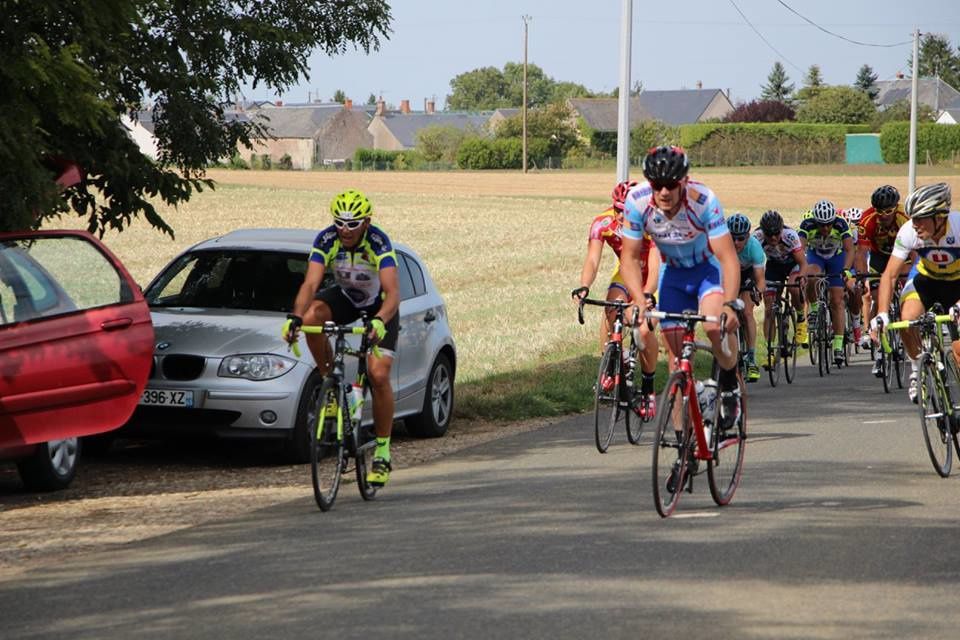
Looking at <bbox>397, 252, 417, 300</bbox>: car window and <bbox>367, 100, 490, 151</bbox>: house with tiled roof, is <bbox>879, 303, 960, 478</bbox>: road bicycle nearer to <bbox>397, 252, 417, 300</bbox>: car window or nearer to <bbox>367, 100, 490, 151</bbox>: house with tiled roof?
<bbox>397, 252, 417, 300</bbox>: car window

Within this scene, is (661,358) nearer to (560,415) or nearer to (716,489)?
(560,415)

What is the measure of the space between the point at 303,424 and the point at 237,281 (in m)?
1.74

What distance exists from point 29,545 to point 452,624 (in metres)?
3.17

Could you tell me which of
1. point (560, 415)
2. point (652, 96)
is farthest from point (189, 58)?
point (652, 96)

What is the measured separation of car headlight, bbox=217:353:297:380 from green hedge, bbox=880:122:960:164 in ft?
330

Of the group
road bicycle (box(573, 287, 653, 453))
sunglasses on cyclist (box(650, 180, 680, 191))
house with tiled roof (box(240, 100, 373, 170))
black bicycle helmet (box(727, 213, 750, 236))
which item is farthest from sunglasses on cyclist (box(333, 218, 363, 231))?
house with tiled roof (box(240, 100, 373, 170))

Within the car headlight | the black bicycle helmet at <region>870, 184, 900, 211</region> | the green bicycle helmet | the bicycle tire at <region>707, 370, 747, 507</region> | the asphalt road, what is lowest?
the asphalt road

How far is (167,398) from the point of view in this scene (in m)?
11.5

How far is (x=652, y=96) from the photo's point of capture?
572 ft

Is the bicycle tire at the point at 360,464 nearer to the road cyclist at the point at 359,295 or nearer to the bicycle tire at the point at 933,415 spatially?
the road cyclist at the point at 359,295

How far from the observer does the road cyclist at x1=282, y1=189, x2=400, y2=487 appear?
32.5 feet

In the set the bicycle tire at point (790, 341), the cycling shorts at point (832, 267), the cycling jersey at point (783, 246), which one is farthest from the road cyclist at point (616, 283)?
the cycling shorts at point (832, 267)

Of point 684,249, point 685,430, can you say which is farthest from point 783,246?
point 685,430

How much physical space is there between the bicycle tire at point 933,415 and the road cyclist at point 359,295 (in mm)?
3404
